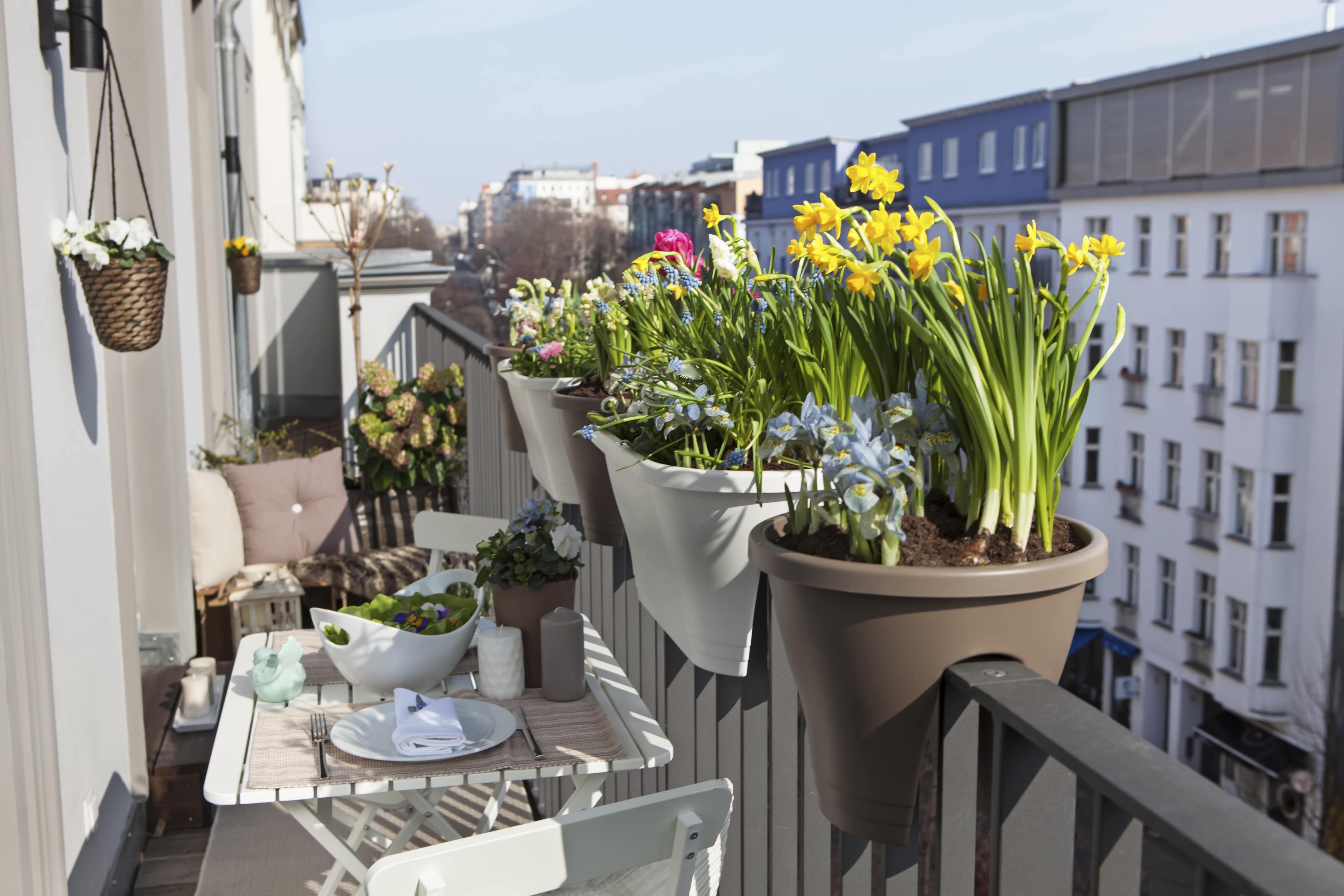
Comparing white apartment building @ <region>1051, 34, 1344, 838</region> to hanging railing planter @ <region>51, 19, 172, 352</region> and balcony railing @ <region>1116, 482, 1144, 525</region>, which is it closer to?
balcony railing @ <region>1116, 482, 1144, 525</region>

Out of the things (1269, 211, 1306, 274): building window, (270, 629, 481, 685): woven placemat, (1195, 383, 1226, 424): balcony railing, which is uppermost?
(1269, 211, 1306, 274): building window

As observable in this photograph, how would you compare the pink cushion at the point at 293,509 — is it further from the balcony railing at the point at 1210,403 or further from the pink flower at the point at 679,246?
the balcony railing at the point at 1210,403

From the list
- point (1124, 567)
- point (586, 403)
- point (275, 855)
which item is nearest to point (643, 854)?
point (586, 403)

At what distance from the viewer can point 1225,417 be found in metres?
25.0

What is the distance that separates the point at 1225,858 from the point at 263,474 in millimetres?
4363

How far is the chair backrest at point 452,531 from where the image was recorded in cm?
Answer: 266

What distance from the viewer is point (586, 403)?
157cm

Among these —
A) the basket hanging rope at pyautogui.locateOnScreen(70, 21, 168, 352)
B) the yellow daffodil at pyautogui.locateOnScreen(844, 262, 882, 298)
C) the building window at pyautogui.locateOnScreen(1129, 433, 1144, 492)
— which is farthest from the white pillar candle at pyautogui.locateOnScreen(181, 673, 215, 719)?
the building window at pyautogui.locateOnScreen(1129, 433, 1144, 492)

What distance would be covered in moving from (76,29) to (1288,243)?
2738 centimetres

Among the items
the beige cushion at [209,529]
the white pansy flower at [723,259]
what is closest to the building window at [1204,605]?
the beige cushion at [209,529]

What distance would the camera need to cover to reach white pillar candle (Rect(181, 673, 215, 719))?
127 inches

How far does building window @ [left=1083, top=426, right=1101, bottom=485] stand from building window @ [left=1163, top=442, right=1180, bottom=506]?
2.22 m

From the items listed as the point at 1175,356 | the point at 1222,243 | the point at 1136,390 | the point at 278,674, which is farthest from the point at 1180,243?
the point at 278,674

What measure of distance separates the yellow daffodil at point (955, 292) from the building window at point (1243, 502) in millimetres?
26497
